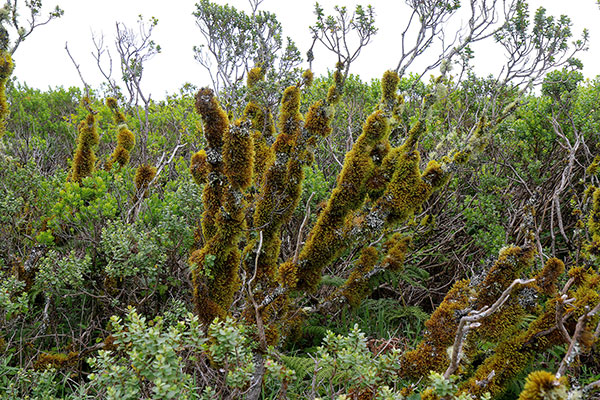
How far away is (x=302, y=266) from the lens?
2898mm

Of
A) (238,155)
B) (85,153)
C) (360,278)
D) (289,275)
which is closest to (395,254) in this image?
(360,278)

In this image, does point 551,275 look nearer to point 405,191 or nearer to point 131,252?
point 405,191

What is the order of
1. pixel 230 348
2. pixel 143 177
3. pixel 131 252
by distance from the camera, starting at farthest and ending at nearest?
pixel 143 177, pixel 131 252, pixel 230 348

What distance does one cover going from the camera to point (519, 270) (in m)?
2.21

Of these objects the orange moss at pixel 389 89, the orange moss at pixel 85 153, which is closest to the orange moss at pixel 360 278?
the orange moss at pixel 389 89

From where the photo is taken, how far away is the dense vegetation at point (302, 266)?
6.38 feet

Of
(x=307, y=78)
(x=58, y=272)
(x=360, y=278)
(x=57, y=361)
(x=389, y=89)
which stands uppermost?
(x=307, y=78)

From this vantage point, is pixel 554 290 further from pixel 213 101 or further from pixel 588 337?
pixel 213 101

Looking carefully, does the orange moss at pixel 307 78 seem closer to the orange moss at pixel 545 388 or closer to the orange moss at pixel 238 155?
the orange moss at pixel 238 155

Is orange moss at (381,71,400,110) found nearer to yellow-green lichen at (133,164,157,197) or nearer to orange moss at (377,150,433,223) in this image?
orange moss at (377,150,433,223)

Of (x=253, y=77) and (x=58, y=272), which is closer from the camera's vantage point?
(x=58, y=272)

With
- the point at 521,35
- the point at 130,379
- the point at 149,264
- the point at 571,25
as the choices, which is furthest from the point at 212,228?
the point at 571,25

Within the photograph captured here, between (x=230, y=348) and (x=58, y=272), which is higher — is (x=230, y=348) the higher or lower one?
the lower one

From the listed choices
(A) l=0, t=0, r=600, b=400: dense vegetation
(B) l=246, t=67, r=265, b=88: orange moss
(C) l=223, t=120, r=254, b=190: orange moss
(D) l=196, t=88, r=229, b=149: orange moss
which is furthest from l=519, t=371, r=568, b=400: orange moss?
(B) l=246, t=67, r=265, b=88: orange moss
